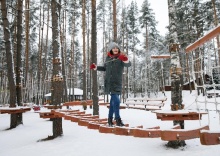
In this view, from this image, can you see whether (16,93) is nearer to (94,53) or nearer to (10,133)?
(10,133)

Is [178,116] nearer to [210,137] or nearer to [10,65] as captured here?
[210,137]

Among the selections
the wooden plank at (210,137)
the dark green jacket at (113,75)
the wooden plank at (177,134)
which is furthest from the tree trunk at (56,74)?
the wooden plank at (210,137)

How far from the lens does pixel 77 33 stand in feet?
104

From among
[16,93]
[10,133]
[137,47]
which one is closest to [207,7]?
[137,47]

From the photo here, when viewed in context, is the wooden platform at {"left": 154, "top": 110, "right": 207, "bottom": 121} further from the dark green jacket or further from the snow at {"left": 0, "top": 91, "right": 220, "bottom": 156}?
the dark green jacket

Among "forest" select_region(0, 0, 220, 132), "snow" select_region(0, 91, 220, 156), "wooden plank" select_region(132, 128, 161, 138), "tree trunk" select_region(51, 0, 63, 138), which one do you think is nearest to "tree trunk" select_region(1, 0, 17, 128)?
"forest" select_region(0, 0, 220, 132)

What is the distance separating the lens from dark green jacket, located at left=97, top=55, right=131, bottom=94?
18.9 feet

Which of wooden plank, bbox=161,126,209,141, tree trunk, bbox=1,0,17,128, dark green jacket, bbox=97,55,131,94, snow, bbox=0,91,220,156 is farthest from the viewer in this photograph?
tree trunk, bbox=1,0,17,128

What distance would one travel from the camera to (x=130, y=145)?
7254mm

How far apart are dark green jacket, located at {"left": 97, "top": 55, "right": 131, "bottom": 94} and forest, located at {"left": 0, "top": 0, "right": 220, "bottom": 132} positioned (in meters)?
2.62

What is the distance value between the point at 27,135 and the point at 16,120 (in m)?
2.46

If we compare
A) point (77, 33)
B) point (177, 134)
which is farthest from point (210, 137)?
point (77, 33)

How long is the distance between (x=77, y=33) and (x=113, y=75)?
88.6 ft

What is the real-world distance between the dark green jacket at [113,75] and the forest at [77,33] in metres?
2.62
